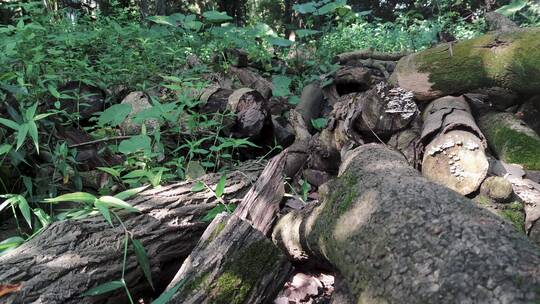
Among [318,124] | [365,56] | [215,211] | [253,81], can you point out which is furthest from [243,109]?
[365,56]

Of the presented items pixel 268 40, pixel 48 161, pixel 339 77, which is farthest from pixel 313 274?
pixel 268 40

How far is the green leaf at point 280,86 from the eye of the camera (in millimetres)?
4503

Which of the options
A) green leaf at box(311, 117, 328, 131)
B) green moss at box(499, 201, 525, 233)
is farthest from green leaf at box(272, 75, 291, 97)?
green moss at box(499, 201, 525, 233)

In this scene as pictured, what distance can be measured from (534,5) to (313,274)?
8.61m

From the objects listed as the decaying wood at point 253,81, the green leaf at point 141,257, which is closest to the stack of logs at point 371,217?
the green leaf at point 141,257

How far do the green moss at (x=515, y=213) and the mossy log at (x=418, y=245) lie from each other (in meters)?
0.68

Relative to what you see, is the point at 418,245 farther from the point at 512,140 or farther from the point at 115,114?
the point at 115,114

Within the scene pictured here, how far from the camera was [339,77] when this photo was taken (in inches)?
172

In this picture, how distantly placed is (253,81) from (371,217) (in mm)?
3620

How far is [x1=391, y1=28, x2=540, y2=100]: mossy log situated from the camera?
9.73 ft

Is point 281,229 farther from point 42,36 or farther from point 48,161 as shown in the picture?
point 42,36

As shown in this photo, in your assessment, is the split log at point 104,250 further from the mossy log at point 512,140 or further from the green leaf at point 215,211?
the mossy log at point 512,140

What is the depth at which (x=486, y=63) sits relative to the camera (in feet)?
10.3

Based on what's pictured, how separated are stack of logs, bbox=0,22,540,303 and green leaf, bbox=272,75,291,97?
764 millimetres
